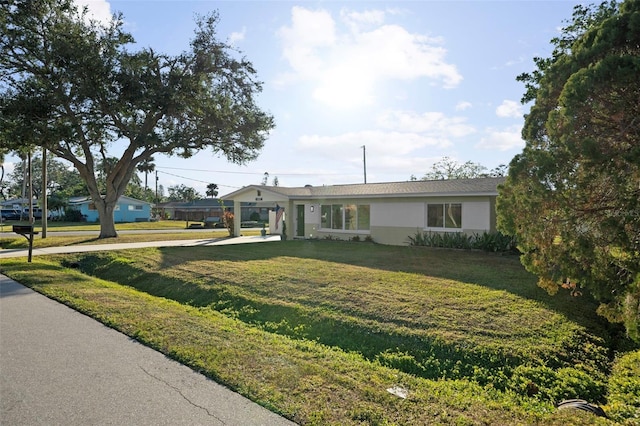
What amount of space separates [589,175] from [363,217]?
641 inches

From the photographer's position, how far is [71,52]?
810 inches

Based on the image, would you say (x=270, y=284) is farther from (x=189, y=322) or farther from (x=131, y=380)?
(x=131, y=380)

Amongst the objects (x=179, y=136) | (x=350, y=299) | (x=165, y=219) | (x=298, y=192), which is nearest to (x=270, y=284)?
(x=350, y=299)

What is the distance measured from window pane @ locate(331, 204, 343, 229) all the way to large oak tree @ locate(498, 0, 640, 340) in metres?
16.1

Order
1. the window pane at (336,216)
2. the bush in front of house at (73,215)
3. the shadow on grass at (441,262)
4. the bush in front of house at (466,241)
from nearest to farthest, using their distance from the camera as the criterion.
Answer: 1. the shadow on grass at (441,262)
2. the bush in front of house at (466,241)
3. the window pane at (336,216)
4. the bush in front of house at (73,215)

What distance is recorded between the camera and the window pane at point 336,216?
2178 centimetres

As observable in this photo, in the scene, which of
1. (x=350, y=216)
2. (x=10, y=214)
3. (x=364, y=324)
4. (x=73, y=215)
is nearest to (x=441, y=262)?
(x=364, y=324)

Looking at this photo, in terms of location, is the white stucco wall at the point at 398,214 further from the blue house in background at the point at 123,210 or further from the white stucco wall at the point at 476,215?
the blue house in background at the point at 123,210

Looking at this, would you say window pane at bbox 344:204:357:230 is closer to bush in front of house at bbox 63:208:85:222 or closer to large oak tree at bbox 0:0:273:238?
large oak tree at bbox 0:0:273:238

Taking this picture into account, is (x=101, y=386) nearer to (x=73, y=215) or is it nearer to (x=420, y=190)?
(x=420, y=190)

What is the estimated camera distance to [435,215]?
1805cm

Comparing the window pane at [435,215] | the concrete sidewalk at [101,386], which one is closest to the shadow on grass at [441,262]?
the window pane at [435,215]

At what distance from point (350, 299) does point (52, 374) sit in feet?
17.4

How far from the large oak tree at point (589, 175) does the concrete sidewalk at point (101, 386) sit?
3.76 m
